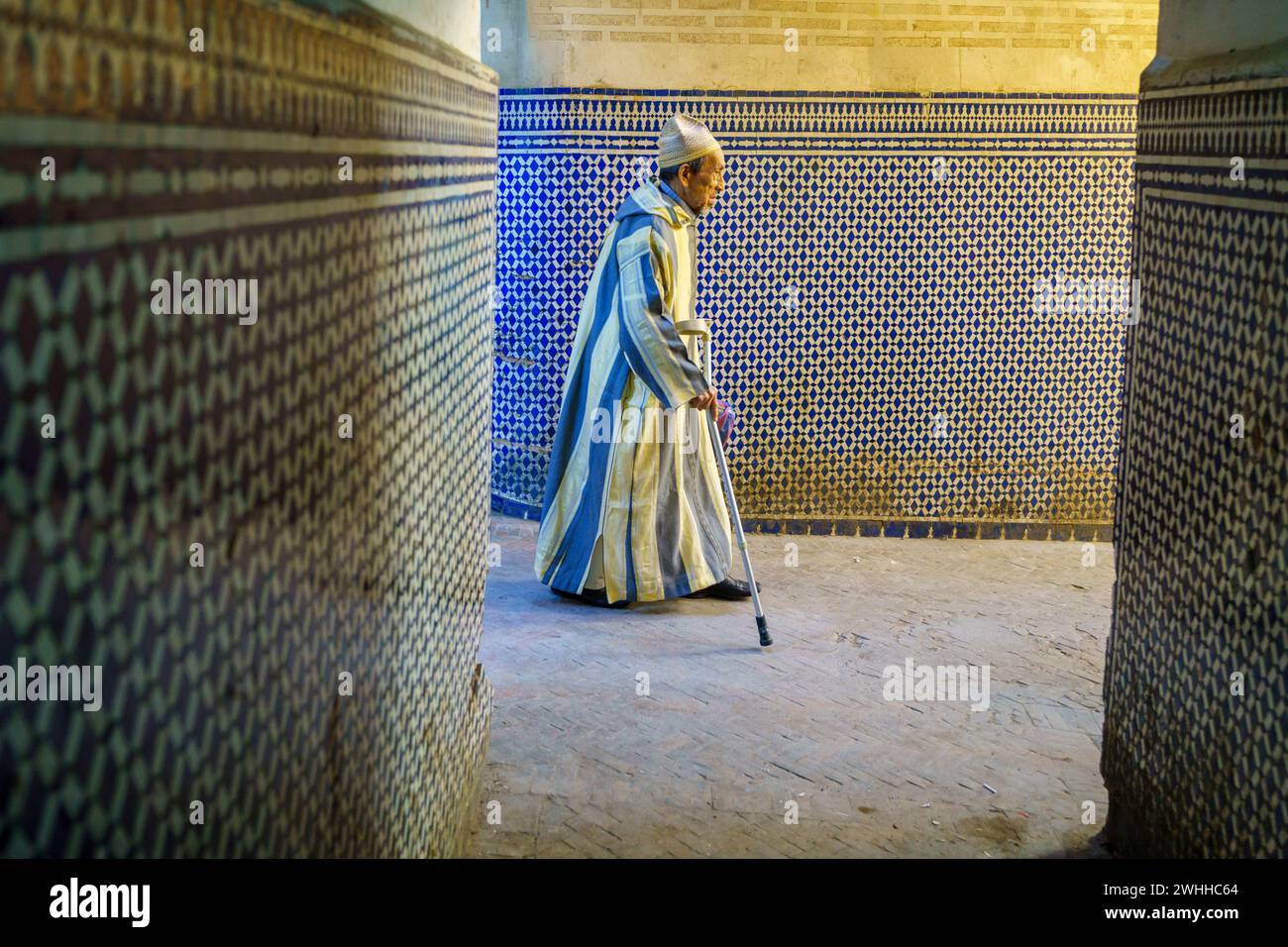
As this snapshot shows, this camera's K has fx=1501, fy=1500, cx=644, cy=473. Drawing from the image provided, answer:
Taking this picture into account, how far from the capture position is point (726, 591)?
6074mm

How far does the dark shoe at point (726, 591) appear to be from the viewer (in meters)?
6.06

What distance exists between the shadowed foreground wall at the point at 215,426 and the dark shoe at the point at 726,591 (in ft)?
11.4

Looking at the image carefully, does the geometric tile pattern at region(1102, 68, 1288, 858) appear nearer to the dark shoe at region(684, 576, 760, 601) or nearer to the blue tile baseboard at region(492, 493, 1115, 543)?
the dark shoe at region(684, 576, 760, 601)

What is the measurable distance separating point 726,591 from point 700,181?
1.63 metres

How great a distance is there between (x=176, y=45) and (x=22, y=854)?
2.16 ft

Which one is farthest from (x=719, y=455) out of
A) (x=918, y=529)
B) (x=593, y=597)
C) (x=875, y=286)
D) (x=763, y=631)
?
(x=918, y=529)

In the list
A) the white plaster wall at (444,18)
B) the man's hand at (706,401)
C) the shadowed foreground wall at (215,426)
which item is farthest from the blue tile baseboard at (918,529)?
the shadowed foreground wall at (215,426)

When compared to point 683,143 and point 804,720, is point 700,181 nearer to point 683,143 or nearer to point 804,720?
point 683,143

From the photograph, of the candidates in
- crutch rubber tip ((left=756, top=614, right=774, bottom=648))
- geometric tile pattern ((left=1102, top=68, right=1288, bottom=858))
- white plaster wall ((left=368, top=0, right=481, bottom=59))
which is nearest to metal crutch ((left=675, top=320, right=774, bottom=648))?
crutch rubber tip ((left=756, top=614, right=774, bottom=648))

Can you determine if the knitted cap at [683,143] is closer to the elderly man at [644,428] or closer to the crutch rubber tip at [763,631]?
the elderly man at [644,428]
